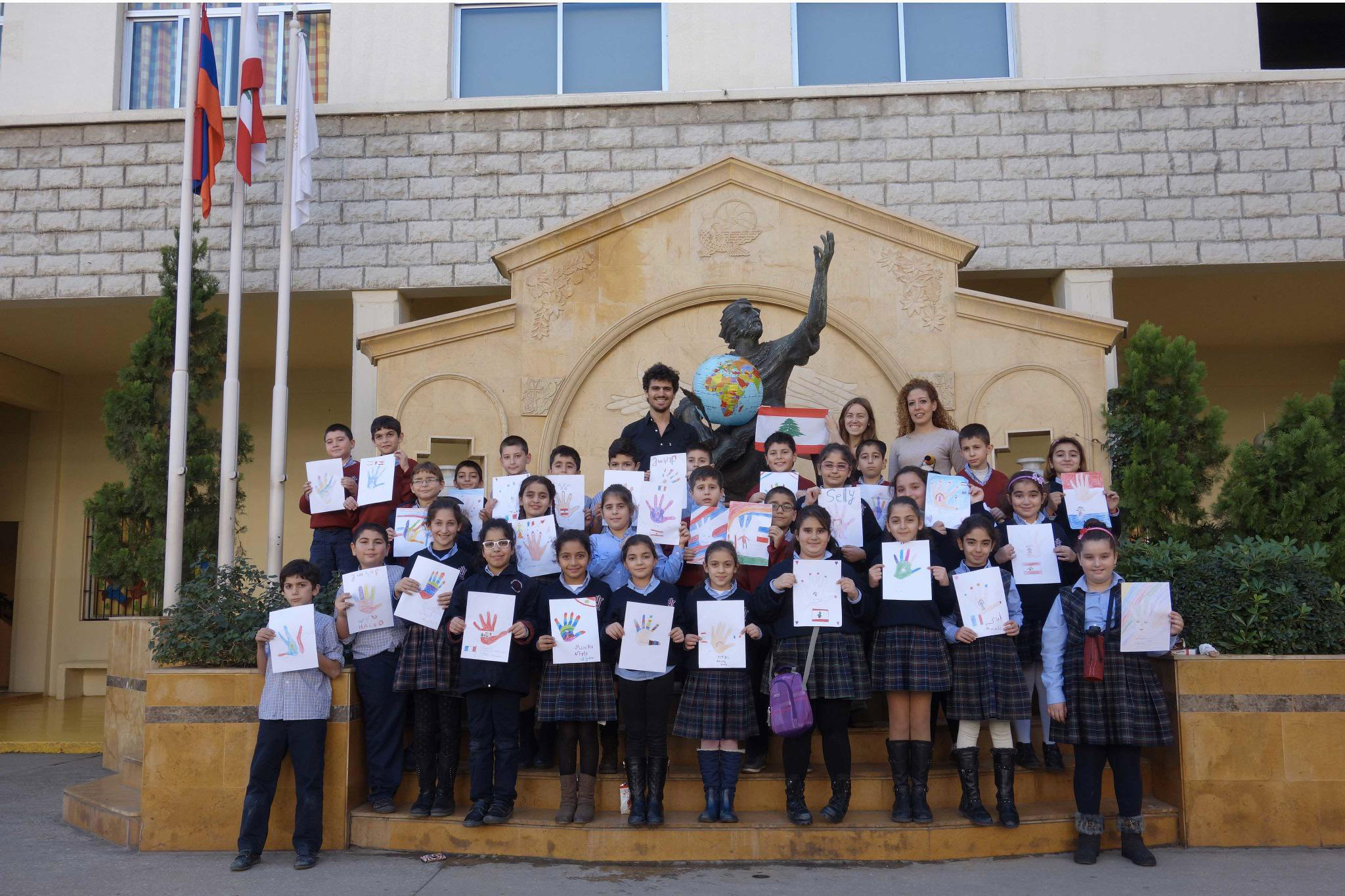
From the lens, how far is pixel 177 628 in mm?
6574

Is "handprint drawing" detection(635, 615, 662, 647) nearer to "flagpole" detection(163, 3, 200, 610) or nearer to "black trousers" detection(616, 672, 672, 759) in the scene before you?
"black trousers" detection(616, 672, 672, 759)

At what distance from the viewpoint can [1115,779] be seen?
5.78m

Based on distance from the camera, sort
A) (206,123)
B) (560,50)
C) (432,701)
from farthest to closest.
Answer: (560,50)
(206,123)
(432,701)

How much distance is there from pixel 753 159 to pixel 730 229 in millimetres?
1351

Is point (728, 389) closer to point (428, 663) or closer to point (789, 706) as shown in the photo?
point (789, 706)

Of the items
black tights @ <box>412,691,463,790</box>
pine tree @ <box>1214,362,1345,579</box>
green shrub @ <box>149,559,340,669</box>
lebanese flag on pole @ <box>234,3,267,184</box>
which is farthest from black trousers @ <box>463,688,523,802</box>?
pine tree @ <box>1214,362,1345,579</box>

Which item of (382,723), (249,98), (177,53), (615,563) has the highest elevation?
(177,53)

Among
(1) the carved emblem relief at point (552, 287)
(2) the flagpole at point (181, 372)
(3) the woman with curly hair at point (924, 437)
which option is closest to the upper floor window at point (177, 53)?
(2) the flagpole at point (181, 372)

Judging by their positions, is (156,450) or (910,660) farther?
(156,450)

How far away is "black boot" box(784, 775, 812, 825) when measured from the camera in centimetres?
579

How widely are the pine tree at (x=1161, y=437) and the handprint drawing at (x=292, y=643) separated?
7.41 metres

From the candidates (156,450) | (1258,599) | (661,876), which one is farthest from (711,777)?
(156,450)

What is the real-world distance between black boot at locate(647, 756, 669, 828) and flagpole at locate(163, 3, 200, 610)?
17.6 feet

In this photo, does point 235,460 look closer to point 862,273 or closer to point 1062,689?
point 862,273
